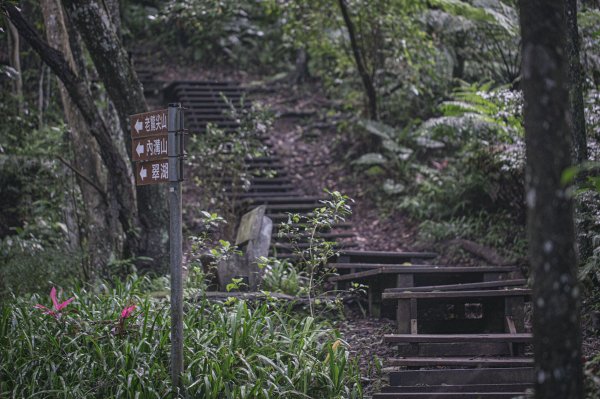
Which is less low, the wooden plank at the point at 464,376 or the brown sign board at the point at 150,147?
the brown sign board at the point at 150,147

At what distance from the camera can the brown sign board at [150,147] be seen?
4.41 metres

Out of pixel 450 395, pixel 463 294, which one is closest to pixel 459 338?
pixel 463 294

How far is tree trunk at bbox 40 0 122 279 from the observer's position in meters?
7.71

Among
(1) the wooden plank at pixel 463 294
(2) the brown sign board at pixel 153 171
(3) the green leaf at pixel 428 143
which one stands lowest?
(1) the wooden plank at pixel 463 294

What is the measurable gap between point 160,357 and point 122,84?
388 cm

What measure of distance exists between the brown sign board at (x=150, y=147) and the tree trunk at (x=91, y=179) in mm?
3025

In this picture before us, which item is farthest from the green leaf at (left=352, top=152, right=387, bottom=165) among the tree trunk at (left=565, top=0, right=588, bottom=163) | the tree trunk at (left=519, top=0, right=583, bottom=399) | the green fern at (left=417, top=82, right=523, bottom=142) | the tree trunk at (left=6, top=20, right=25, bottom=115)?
the tree trunk at (left=519, top=0, right=583, bottom=399)

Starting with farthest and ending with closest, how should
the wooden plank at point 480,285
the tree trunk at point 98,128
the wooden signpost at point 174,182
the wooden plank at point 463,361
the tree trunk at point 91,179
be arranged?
the tree trunk at point 91,179 → the tree trunk at point 98,128 → the wooden plank at point 480,285 → the wooden plank at point 463,361 → the wooden signpost at point 174,182

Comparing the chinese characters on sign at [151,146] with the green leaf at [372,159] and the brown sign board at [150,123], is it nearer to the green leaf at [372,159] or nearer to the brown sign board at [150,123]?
the brown sign board at [150,123]

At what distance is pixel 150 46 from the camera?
1881 centimetres

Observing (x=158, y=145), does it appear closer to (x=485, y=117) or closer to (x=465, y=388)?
(x=465, y=388)

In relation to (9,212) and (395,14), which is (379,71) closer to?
(395,14)

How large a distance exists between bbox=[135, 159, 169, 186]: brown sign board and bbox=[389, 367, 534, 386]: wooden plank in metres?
2.10

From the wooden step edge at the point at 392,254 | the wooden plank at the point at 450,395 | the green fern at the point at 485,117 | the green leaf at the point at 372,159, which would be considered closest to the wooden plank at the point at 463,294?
the wooden plank at the point at 450,395
